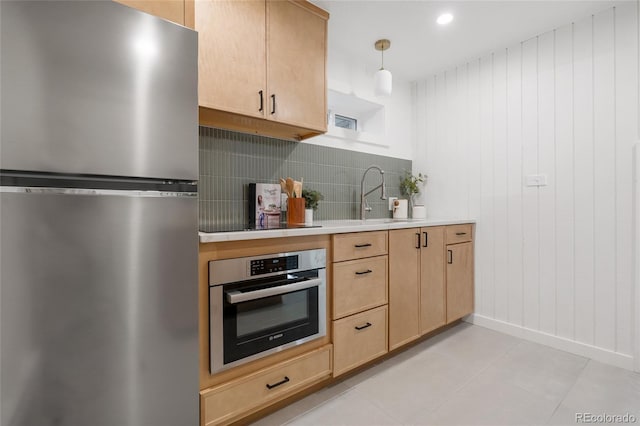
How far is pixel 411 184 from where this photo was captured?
3.08m

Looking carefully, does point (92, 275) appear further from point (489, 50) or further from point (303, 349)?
point (489, 50)

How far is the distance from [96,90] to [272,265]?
97cm

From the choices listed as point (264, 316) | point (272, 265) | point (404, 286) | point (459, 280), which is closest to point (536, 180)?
point (459, 280)

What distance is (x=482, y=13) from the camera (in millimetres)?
2088

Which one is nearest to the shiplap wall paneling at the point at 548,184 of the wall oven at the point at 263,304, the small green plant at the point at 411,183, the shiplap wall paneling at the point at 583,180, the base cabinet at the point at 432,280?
the shiplap wall paneling at the point at 583,180

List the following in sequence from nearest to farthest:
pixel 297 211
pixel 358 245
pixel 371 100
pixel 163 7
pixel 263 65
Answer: pixel 163 7 → pixel 263 65 → pixel 358 245 → pixel 297 211 → pixel 371 100

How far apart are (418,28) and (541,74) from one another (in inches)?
41.8

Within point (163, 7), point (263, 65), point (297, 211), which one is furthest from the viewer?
point (297, 211)

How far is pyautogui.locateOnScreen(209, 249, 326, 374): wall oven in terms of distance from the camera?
1.31 meters

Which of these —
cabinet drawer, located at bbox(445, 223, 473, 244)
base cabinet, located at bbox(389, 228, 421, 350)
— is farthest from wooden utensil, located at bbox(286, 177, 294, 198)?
cabinet drawer, located at bbox(445, 223, 473, 244)

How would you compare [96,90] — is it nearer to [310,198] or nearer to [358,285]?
[310,198]

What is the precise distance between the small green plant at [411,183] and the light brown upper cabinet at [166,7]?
241 cm

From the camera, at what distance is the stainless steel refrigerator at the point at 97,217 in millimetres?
865

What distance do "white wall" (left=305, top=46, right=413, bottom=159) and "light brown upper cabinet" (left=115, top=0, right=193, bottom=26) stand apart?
3.97ft
